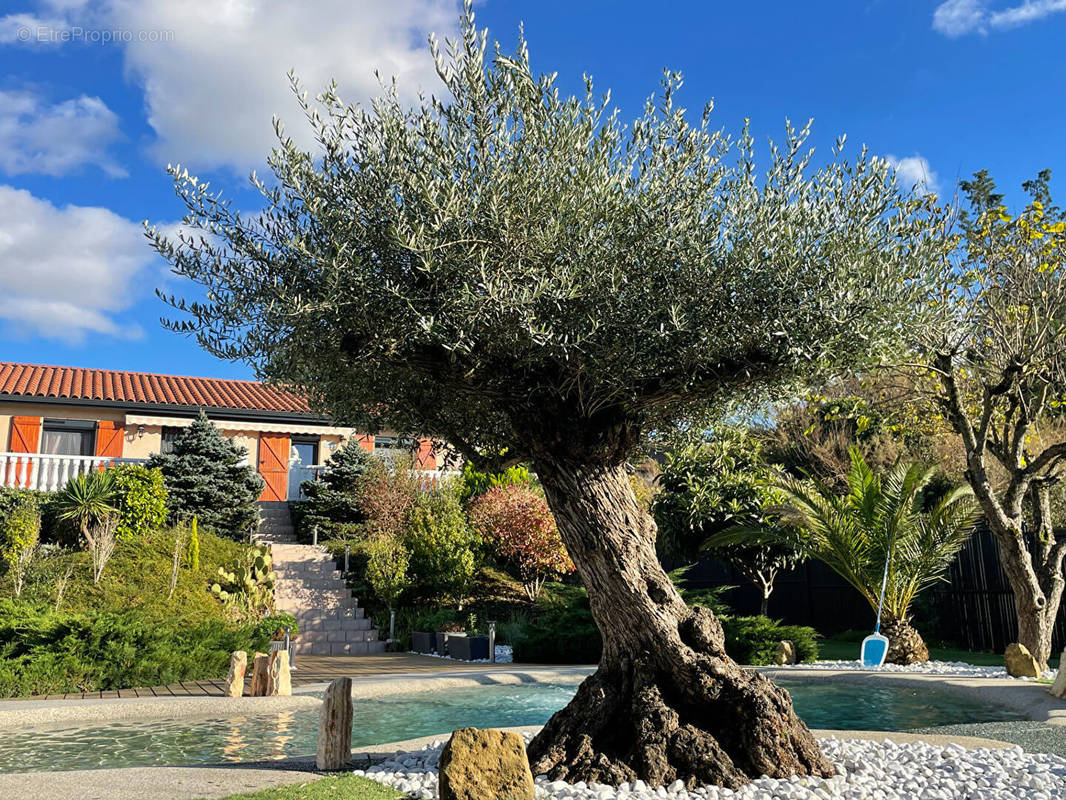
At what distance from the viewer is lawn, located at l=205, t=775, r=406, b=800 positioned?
5.06m

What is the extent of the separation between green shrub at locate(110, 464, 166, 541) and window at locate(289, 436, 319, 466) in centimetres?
852

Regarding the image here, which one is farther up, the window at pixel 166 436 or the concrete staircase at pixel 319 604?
the window at pixel 166 436

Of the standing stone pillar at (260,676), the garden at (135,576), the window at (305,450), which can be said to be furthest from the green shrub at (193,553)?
the window at (305,450)

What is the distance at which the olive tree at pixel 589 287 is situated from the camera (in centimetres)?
533

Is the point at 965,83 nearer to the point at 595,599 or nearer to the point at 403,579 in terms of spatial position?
the point at 595,599

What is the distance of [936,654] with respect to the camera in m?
15.4

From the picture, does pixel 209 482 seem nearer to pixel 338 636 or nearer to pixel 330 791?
pixel 338 636

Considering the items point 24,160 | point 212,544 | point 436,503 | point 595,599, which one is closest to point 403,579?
point 436,503

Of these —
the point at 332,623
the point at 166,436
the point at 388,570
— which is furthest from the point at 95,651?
the point at 166,436

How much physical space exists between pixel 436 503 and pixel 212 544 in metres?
4.88

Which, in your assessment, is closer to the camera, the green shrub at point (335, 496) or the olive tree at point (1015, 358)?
the olive tree at point (1015, 358)

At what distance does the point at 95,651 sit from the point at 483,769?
804 cm

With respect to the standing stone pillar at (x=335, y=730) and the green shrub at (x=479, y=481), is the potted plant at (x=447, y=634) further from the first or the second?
the standing stone pillar at (x=335, y=730)

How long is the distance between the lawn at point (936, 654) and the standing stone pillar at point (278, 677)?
9.88 metres
